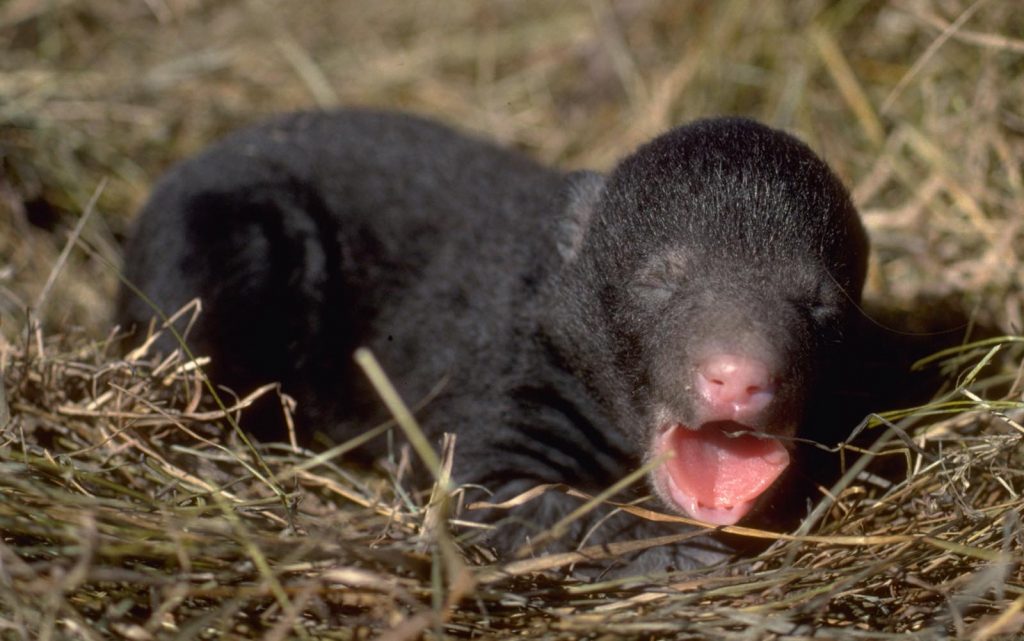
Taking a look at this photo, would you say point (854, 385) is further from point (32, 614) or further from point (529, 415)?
point (32, 614)

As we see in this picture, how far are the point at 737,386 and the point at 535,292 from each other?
4.33 feet

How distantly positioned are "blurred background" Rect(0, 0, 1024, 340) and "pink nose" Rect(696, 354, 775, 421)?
234cm

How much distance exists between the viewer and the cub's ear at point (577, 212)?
4.11 metres

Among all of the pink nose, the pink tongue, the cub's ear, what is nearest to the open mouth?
the pink tongue

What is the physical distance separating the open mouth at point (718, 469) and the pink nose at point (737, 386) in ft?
0.53

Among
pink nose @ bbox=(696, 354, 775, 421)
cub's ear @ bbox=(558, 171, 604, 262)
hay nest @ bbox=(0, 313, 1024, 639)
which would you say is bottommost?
hay nest @ bbox=(0, 313, 1024, 639)

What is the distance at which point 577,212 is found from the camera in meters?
4.14

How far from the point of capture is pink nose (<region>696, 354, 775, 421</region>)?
313 centimetres

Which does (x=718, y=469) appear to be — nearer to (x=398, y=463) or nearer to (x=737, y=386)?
(x=737, y=386)

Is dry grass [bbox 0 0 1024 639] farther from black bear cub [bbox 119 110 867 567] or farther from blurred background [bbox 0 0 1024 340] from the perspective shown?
black bear cub [bbox 119 110 867 567]

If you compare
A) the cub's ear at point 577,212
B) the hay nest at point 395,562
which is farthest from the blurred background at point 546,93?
the cub's ear at point 577,212

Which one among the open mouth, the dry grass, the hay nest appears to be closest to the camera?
the hay nest

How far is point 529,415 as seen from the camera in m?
4.07

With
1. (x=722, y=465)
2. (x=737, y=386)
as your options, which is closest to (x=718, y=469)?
(x=722, y=465)
